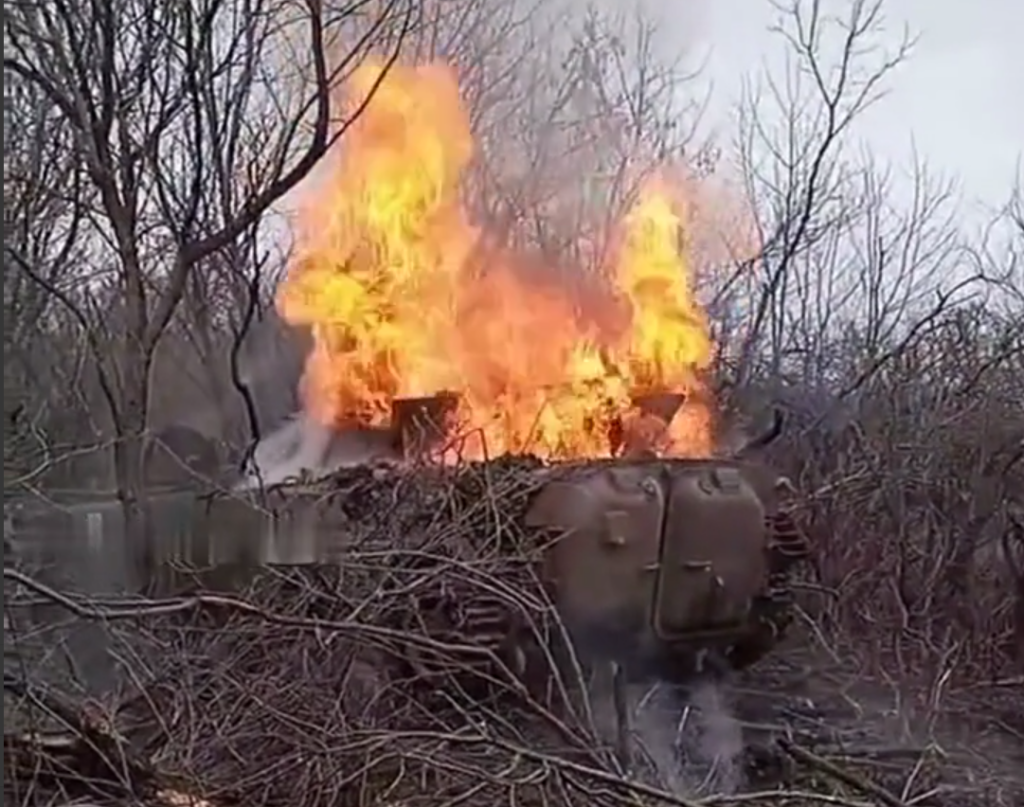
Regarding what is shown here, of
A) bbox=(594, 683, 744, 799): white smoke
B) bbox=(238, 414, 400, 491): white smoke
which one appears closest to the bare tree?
bbox=(238, 414, 400, 491): white smoke

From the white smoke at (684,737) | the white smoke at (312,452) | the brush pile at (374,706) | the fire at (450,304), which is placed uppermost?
the fire at (450,304)

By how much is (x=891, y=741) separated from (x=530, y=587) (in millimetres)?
1689

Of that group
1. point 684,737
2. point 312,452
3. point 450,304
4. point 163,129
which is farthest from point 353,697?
point 163,129

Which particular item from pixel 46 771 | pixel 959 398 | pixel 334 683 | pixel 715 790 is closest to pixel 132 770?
pixel 46 771

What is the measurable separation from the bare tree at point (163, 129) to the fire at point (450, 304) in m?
0.44

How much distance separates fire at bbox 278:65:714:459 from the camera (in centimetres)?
774

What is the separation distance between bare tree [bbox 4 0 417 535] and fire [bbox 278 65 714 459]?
1.45ft

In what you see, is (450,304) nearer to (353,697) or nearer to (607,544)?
(607,544)

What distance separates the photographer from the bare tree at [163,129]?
7324 millimetres

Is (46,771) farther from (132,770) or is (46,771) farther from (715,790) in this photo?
(715,790)

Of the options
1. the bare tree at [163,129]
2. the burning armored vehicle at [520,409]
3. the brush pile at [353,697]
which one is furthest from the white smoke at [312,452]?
the brush pile at [353,697]

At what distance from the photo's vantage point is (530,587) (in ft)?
18.9

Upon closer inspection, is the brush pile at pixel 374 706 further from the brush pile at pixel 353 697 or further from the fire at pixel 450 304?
the fire at pixel 450 304

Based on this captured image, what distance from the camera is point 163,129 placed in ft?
27.8
